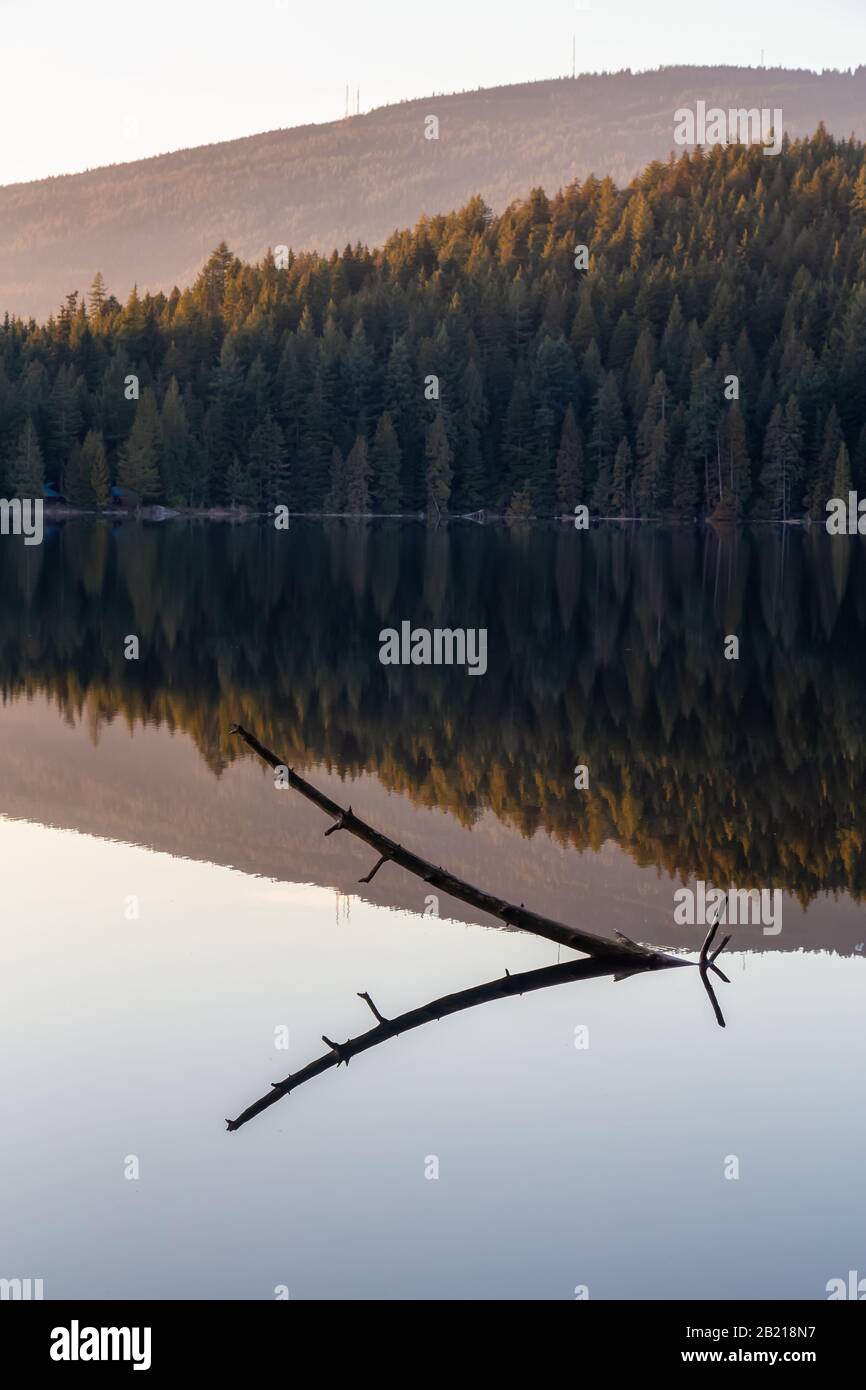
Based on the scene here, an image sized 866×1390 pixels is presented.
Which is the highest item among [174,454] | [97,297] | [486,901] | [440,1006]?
[97,297]

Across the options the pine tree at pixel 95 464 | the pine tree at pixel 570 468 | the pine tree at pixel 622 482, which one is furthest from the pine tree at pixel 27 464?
the pine tree at pixel 622 482

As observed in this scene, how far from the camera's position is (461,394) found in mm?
122000

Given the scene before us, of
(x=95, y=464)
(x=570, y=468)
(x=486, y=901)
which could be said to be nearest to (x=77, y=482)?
(x=95, y=464)

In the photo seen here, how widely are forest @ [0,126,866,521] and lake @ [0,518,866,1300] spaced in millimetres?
87306

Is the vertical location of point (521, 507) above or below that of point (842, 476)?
above

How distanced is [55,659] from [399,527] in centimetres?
7943

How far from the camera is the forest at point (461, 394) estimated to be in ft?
365

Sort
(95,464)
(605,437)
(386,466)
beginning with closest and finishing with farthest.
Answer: (95,464) → (386,466) → (605,437)

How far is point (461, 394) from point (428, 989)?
11318 centimetres

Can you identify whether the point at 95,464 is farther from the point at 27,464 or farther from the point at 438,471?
the point at 438,471

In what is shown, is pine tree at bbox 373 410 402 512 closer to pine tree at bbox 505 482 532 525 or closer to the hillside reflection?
pine tree at bbox 505 482 532 525

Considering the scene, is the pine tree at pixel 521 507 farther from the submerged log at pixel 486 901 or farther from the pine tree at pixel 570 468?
the submerged log at pixel 486 901

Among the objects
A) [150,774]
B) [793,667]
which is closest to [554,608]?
[793,667]
